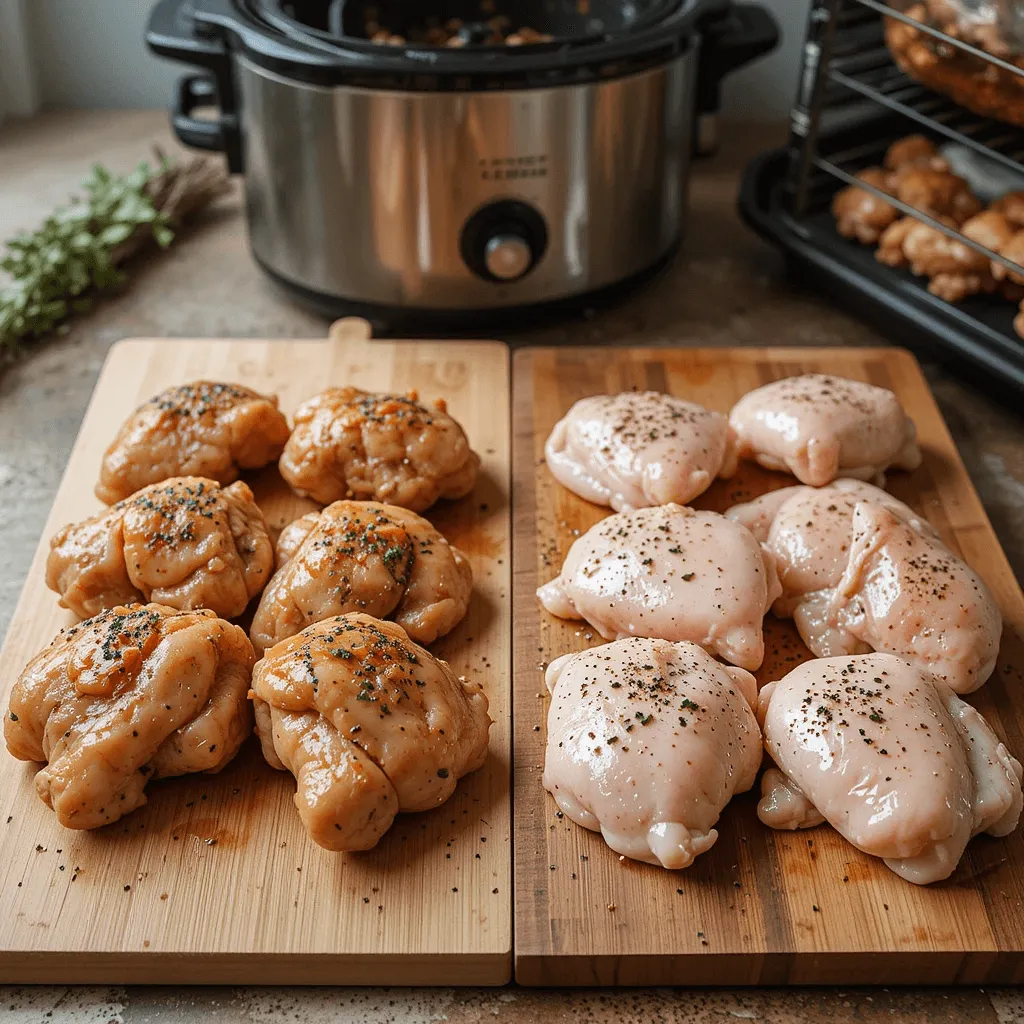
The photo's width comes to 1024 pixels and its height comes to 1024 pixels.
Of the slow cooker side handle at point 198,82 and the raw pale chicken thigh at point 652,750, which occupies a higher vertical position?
the slow cooker side handle at point 198,82

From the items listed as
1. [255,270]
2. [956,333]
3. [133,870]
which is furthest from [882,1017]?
[255,270]

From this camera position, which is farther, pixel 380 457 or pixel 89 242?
pixel 89 242

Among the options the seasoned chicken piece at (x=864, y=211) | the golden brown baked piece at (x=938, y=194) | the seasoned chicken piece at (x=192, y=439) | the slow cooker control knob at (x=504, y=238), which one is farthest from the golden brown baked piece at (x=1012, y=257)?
the seasoned chicken piece at (x=192, y=439)

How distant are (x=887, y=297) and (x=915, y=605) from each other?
3.65ft

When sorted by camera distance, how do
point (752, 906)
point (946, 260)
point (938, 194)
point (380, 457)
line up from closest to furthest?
point (752, 906), point (380, 457), point (946, 260), point (938, 194)

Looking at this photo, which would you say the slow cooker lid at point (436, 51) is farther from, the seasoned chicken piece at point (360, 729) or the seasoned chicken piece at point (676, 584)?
the seasoned chicken piece at point (360, 729)

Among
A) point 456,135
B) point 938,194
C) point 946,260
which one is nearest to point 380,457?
point 456,135

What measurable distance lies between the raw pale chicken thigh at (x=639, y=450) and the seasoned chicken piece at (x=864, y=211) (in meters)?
0.89

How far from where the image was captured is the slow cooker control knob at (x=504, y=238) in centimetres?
267

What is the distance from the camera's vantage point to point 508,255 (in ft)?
8.77

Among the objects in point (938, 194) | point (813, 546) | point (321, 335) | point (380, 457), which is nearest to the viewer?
point (813, 546)

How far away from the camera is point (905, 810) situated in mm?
1664

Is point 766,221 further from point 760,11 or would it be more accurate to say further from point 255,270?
point 255,270

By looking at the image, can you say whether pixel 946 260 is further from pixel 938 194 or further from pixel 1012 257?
pixel 938 194
